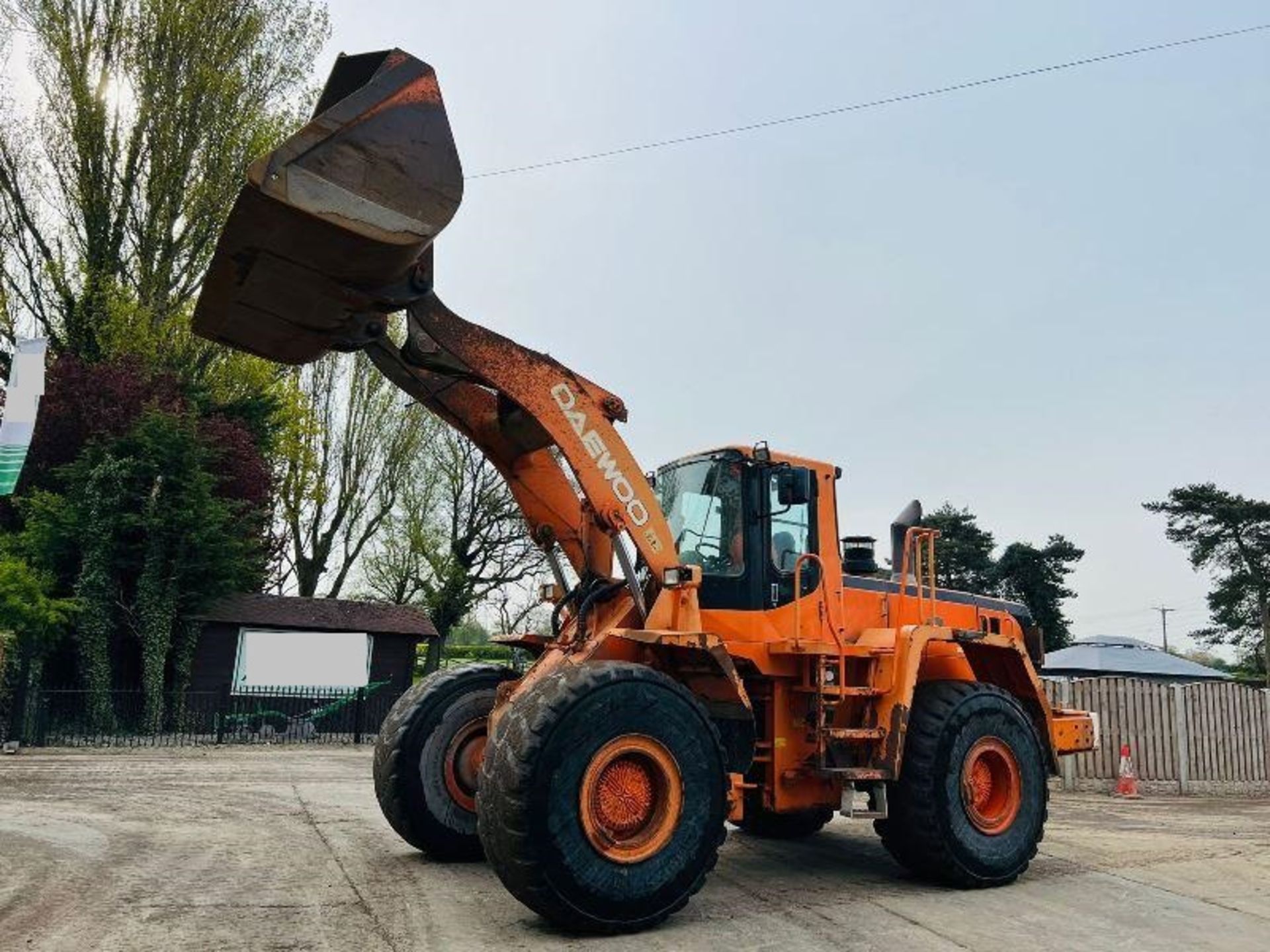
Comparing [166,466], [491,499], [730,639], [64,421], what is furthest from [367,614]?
[730,639]

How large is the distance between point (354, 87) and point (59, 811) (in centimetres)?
766

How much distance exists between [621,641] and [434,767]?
1.77 metres

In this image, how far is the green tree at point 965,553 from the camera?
40781 mm

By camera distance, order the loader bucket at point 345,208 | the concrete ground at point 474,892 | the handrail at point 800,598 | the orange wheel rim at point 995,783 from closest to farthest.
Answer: the loader bucket at point 345,208 < the concrete ground at point 474,892 < the handrail at point 800,598 < the orange wheel rim at point 995,783

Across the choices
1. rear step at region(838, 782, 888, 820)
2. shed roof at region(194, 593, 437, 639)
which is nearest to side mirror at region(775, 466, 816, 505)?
rear step at region(838, 782, 888, 820)

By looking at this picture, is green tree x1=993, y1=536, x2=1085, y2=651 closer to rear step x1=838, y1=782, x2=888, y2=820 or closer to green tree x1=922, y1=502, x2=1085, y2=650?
green tree x1=922, y1=502, x2=1085, y2=650

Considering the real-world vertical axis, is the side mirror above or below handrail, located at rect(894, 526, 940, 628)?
above

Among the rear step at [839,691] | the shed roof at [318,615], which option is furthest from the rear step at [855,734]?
the shed roof at [318,615]

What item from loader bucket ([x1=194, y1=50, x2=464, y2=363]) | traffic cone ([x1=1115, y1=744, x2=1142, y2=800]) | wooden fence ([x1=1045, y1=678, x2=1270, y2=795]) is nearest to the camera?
loader bucket ([x1=194, y1=50, x2=464, y2=363])

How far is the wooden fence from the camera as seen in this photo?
14352 millimetres

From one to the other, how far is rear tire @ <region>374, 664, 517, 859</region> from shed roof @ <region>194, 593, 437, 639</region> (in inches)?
695

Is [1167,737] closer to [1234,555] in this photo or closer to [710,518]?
[710,518]

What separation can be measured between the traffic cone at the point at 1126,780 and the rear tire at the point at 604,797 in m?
10.0

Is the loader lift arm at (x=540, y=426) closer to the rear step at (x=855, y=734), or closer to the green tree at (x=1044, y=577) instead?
the rear step at (x=855, y=734)
